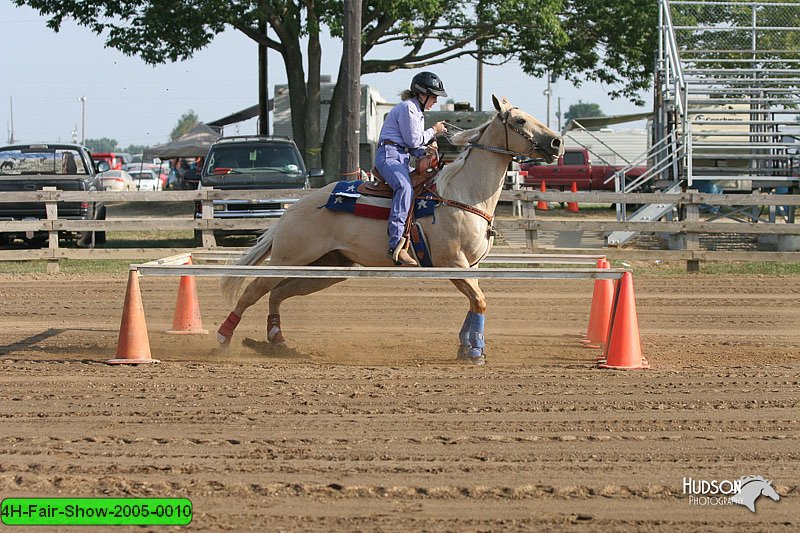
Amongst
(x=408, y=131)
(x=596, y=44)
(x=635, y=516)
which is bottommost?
(x=635, y=516)

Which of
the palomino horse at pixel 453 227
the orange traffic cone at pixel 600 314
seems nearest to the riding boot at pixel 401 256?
the palomino horse at pixel 453 227

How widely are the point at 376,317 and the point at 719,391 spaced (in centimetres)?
519

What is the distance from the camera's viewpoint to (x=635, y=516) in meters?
5.02

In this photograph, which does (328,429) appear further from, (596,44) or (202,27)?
(596,44)

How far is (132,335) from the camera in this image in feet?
28.9

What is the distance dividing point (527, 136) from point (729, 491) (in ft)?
14.5

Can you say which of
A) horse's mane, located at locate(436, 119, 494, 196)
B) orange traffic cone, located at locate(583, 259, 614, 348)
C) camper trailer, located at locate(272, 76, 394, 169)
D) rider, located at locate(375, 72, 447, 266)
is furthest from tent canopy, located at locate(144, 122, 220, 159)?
rider, located at locate(375, 72, 447, 266)

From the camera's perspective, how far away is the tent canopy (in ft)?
141

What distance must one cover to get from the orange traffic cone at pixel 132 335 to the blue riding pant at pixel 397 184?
92.3 inches

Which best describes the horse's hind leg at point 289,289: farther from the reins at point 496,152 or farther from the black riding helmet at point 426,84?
the black riding helmet at point 426,84

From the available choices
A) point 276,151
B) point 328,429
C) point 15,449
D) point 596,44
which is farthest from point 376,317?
point 596,44

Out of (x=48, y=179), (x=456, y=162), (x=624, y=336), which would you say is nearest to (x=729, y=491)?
(x=624, y=336)

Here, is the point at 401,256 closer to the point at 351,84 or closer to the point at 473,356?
the point at 473,356

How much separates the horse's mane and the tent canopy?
33278mm
